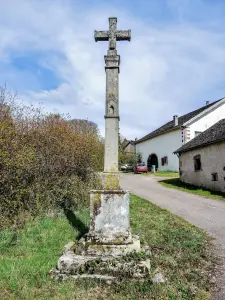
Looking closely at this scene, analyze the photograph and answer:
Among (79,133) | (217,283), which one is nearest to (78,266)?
(217,283)

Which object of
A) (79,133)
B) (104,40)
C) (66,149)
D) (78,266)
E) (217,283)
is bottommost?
(217,283)

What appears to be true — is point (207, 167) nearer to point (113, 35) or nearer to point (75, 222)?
point (75, 222)

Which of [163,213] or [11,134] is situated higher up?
[11,134]

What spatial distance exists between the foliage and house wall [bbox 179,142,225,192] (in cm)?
881

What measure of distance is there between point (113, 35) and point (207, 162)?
13.9 metres

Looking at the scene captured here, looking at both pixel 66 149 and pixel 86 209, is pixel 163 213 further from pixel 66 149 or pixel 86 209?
pixel 66 149

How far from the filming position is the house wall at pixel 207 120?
28172mm

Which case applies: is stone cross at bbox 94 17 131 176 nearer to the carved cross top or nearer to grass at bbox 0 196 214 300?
the carved cross top

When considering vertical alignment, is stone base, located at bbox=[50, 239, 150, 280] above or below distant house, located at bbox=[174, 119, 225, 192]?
below

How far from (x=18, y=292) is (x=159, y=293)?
74.2 inches

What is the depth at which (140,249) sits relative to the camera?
14.6ft

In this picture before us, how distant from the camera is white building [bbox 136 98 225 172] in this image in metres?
28.1

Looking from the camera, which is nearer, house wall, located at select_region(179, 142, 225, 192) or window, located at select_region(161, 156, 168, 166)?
house wall, located at select_region(179, 142, 225, 192)

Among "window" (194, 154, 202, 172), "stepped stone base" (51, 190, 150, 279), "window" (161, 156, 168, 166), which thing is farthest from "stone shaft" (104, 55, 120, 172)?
"window" (161, 156, 168, 166)
